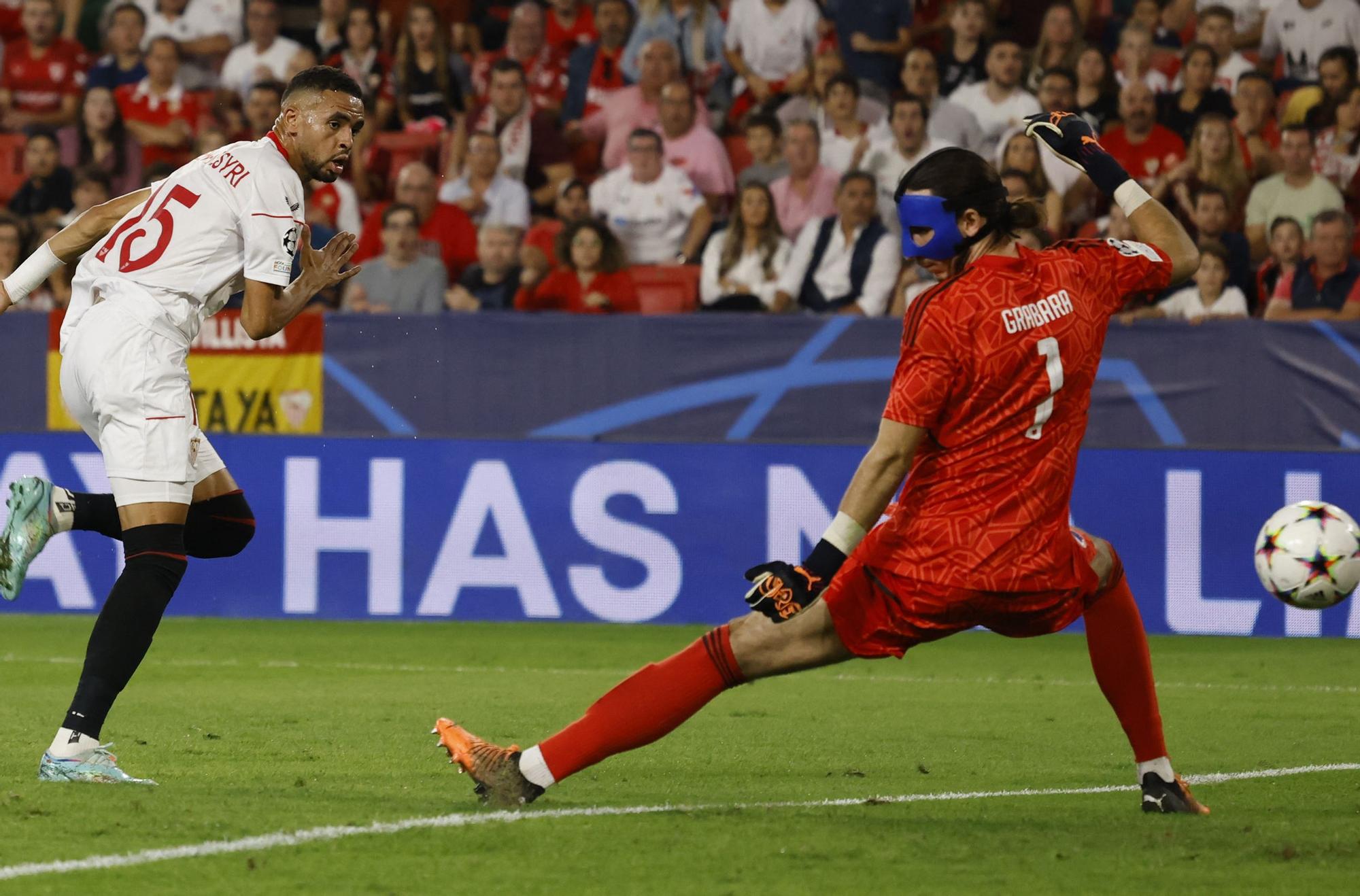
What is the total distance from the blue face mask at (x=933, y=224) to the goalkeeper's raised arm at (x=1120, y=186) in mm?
555

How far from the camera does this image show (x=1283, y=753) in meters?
6.96

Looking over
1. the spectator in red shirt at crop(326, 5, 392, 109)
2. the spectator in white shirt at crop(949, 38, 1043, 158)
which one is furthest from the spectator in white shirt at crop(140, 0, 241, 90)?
the spectator in white shirt at crop(949, 38, 1043, 158)

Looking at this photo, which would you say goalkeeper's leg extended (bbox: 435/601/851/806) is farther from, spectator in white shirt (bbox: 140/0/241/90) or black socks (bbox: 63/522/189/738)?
spectator in white shirt (bbox: 140/0/241/90)

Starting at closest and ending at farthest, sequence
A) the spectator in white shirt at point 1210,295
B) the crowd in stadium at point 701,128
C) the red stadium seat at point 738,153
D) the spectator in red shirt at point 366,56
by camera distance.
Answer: the spectator in white shirt at point 1210,295, the crowd in stadium at point 701,128, the red stadium seat at point 738,153, the spectator in red shirt at point 366,56

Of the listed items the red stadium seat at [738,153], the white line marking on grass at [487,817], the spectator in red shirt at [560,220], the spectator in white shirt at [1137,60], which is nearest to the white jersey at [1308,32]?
the spectator in white shirt at [1137,60]

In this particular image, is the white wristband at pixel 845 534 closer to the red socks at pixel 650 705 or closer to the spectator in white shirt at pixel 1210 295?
the red socks at pixel 650 705

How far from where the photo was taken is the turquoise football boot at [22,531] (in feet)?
20.3

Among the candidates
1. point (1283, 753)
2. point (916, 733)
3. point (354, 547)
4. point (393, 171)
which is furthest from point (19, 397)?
point (1283, 753)

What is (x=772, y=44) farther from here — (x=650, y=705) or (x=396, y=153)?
(x=650, y=705)

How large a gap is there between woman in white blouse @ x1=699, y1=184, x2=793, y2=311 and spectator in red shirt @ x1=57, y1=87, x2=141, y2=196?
4937 mm

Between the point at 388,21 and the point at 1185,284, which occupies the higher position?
the point at 388,21

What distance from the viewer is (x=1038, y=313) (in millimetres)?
5000

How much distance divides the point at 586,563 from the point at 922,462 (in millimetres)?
6500

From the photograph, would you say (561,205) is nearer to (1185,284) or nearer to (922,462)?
(1185,284)
